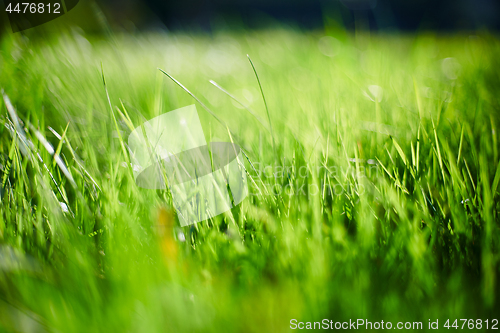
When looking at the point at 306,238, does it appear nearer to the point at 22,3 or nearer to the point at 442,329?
the point at 442,329

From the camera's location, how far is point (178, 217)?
1.52 feet
